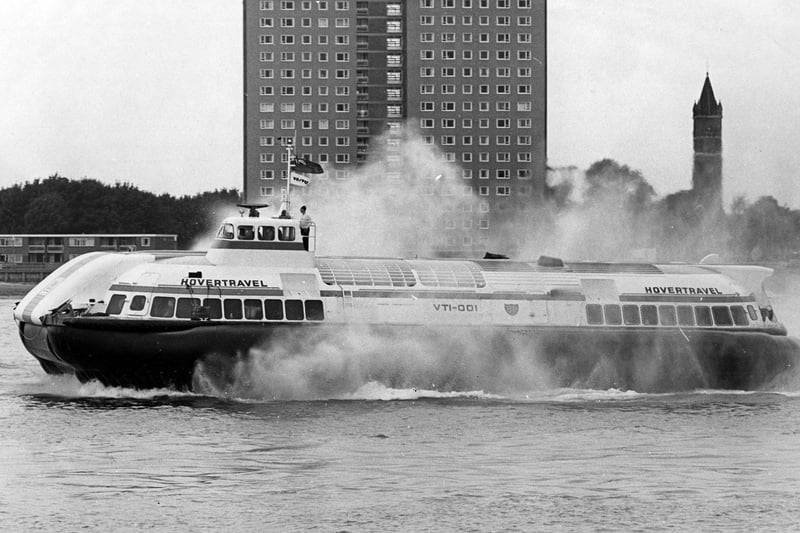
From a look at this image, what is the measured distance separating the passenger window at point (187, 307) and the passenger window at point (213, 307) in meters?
0.24

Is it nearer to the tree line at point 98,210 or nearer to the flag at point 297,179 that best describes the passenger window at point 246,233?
the flag at point 297,179

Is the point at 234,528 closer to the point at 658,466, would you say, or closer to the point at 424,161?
the point at 658,466

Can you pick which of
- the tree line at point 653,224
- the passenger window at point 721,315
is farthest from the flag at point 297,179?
the tree line at point 653,224

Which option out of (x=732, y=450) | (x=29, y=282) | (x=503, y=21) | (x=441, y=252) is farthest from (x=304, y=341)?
(x=503, y=21)

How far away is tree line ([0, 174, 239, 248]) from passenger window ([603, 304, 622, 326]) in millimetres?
120598

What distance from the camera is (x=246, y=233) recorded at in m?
39.2

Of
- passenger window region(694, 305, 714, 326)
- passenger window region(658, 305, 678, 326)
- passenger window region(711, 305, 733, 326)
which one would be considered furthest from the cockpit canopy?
passenger window region(711, 305, 733, 326)

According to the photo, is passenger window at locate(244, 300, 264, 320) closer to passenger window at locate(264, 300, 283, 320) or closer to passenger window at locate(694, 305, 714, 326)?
passenger window at locate(264, 300, 283, 320)

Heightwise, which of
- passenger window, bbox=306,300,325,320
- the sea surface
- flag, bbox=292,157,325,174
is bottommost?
the sea surface

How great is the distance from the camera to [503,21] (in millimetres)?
151625

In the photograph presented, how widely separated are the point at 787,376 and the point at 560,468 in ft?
45.0

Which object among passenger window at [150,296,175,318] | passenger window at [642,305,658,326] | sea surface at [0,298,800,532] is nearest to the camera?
sea surface at [0,298,800,532]

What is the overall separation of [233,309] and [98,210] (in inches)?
4865

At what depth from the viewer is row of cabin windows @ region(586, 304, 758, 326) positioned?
40156 mm
